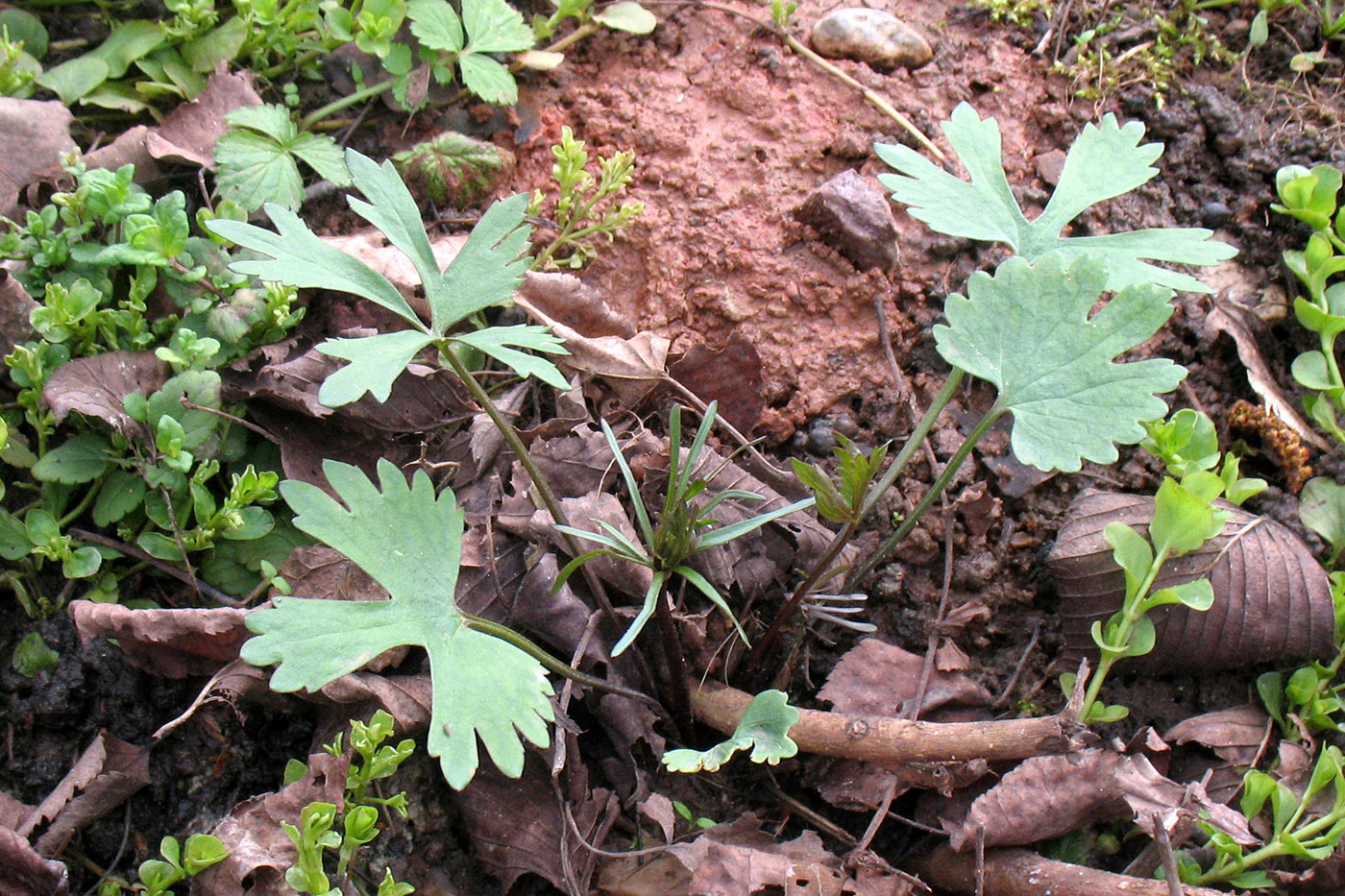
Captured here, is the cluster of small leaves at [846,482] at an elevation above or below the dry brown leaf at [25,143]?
below

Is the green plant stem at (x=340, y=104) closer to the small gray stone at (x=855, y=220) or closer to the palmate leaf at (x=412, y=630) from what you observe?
the small gray stone at (x=855, y=220)

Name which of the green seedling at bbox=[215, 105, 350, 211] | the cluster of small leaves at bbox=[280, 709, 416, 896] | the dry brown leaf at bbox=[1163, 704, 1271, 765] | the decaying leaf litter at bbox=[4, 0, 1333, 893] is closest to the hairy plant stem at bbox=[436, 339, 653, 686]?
the decaying leaf litter at bbox=[4, 0, 1333, 893]

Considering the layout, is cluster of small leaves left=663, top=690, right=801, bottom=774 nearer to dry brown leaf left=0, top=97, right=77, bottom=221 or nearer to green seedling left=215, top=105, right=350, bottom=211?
green seedling left=215, top=105, right=350, bottom=211

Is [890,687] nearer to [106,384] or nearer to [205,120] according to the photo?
[106,384]

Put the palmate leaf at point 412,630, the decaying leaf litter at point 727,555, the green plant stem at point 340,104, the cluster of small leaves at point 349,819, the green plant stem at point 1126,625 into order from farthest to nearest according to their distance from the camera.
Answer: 1. the green plant stem at point 340,104
2. the green plant stem at point 1126,625
3. the decaying leaf litter at point 727,555
4. the cluster of small leaves at point 349,819
5. the palmate leaf at point 412,630

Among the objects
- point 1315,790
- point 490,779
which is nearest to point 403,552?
point 490,779

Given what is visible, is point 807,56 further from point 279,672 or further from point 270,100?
point 279,672

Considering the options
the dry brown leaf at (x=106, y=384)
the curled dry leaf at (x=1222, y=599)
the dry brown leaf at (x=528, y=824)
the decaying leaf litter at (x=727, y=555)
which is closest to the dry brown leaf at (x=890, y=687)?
the decaying leaf litter at (x=727, y=555)
